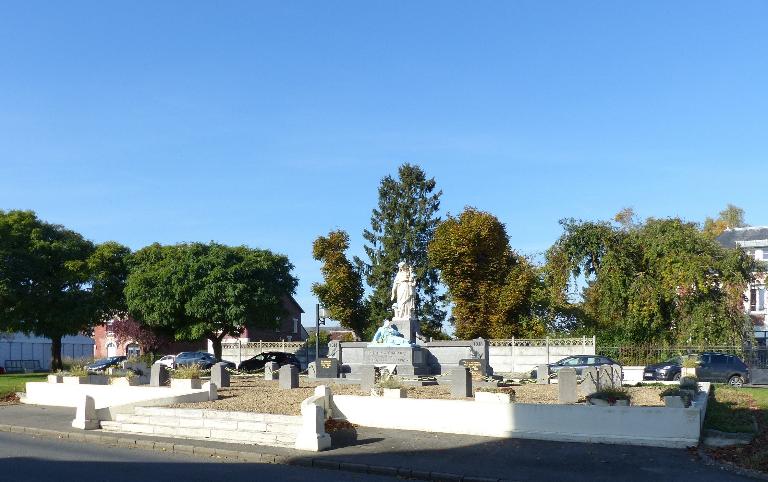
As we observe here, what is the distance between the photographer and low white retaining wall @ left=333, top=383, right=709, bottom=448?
14.2 m

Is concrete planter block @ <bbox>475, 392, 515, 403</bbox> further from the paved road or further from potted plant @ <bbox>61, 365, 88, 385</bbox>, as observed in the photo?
potted plant @ <bbox>61, 365, 88, 385</bbox>

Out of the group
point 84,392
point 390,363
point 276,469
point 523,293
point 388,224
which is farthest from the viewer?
point 388,224

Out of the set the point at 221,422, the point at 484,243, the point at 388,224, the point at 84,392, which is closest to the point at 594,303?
the point at 484,243

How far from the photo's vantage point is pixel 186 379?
22.6m

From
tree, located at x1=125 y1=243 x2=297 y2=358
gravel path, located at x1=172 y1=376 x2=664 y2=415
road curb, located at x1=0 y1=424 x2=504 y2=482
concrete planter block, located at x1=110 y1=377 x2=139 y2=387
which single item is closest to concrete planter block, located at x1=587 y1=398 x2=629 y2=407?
gravel path, located at x1=172 y1=376 x2=664 y2=415

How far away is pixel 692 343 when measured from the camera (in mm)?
39594

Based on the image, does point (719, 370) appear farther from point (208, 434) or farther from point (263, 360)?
point (208, 434)

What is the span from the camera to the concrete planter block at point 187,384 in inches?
879

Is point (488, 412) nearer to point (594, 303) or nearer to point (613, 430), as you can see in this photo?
A: point (613, 430)

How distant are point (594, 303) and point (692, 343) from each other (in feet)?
20.7

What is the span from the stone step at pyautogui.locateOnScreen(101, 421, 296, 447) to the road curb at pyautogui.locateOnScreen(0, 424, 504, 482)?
465 mm

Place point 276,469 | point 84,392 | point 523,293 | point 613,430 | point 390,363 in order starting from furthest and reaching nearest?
point 523,293 → point 390,363 → point 84,392 → point 613,430 → point 276,469

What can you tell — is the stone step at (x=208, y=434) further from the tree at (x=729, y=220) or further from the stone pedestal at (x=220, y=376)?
the tree at (x=729, y=220)

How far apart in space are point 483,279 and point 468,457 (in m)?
32.0
